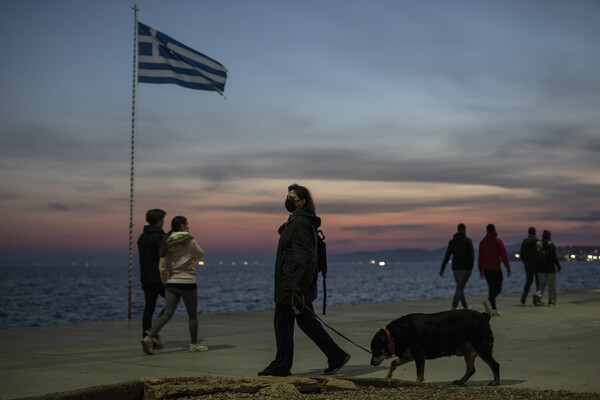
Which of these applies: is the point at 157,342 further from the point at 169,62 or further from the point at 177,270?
the point at 169,62

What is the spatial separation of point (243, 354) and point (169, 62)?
9.80 meters

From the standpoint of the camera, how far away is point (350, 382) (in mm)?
6684

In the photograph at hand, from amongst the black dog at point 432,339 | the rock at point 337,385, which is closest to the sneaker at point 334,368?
the black dog at point 432,339

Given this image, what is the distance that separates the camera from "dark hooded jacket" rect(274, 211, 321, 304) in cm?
714

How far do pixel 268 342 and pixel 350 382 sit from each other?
13.5 ft

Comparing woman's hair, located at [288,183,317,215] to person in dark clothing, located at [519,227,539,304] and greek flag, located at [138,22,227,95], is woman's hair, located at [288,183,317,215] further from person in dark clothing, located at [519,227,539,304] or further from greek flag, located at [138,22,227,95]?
person in dark clothing, located at [519,227,539,304]

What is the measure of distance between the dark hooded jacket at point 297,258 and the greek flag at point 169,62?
10558mm

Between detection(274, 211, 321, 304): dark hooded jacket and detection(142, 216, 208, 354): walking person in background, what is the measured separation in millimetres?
2324

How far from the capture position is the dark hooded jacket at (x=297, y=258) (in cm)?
714

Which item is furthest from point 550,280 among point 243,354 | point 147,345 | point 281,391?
point 281,391

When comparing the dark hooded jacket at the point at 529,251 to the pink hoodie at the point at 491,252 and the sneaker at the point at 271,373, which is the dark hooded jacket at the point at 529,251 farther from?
the sneaker at the point at 271,373

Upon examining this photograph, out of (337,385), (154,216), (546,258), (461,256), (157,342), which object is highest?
(154,216)

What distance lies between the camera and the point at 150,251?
9945 millimetres

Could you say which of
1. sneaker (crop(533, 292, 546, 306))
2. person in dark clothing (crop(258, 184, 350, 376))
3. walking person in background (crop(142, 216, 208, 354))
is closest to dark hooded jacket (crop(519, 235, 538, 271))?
sneaker (crop(533, 292, 546, 306))
